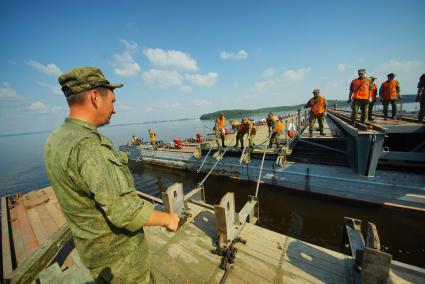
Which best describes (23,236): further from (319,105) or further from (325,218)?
(319,105)

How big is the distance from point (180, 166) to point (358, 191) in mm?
13013

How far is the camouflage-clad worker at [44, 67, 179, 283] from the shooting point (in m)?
1.26

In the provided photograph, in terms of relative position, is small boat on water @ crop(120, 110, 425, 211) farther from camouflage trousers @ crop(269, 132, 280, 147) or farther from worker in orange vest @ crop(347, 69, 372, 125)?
worker in orange vest @ crop(347, 69, 372, 125)

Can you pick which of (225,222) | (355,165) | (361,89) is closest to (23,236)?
(225,222)

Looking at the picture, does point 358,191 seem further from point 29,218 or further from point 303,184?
point 29,218

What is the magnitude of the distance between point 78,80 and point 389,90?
12.0 metres

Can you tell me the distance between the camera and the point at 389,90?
8.52 m

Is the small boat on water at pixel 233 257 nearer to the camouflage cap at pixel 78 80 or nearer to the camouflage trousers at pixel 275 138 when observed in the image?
the camouflage cap at pixel 78 80

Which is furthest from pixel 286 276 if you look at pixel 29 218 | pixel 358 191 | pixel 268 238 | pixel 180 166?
pixel 180 166

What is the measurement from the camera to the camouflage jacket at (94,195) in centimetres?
125

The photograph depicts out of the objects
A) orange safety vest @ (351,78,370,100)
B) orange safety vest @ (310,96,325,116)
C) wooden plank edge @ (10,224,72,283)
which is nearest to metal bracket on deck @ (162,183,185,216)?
wooden plank edge @ (10,224,72,283)

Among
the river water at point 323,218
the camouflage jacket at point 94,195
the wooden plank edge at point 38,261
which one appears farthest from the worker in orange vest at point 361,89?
A: the wooden plank edge at point 38,261

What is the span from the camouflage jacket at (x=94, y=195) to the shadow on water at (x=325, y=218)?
7.75 m

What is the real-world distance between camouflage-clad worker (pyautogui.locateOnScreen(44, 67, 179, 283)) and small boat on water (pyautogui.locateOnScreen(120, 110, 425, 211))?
18.2 ft
